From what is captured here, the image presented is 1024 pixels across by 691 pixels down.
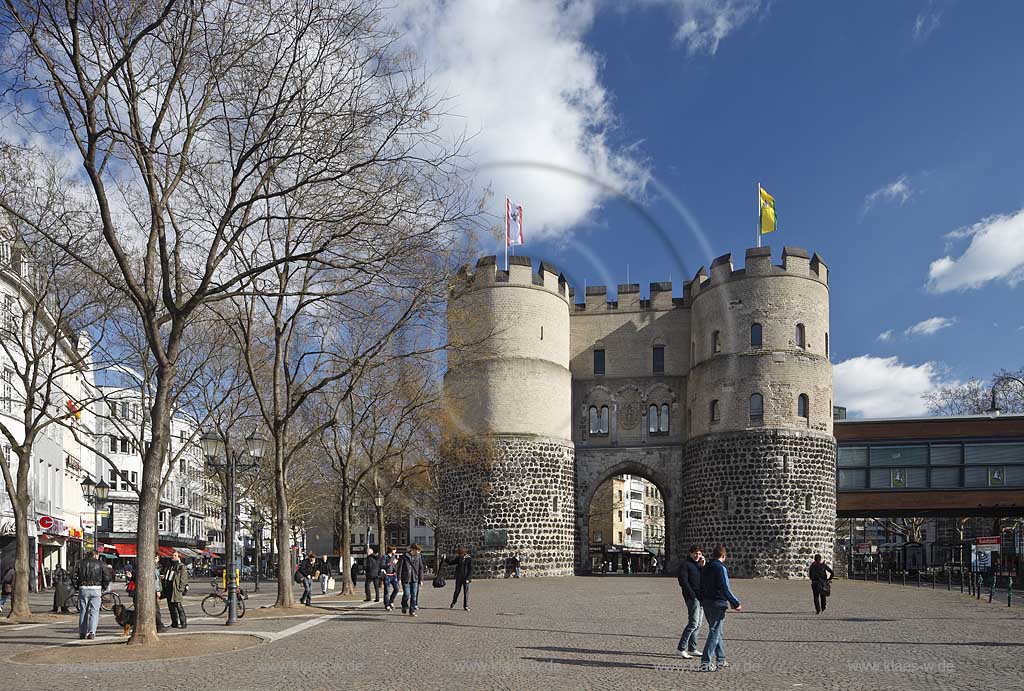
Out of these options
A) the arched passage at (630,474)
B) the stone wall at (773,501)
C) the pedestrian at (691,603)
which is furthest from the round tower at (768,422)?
the pedestrian at (691,603)

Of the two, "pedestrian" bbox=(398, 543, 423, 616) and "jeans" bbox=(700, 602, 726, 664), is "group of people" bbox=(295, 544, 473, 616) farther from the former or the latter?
"jeans" bbox=(700, 602, 726, 664)

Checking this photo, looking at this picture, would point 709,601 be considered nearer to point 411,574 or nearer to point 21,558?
point 411,574

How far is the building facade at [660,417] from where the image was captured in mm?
53906

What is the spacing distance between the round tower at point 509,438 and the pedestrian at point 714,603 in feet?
128

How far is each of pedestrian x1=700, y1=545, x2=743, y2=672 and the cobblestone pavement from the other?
29cm

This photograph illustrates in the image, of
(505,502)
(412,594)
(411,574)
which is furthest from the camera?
(505,502)

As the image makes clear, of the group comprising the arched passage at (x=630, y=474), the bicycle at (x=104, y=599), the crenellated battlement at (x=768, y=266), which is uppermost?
the crenellated battlement at (x=768, y=266)

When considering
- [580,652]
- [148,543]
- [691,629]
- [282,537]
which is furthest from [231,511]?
[691,629]

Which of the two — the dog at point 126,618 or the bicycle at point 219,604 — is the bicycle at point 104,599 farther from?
the dog at point 126,618

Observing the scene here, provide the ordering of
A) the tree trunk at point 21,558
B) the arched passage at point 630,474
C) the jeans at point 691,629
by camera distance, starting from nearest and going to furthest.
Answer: the jeans at point 691,629 → the tree trunk at point 21,558 → the arched passage at point 630,474

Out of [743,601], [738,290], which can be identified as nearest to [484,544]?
[738,290]

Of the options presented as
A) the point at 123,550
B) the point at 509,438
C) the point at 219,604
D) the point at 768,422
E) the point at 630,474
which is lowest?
the point at 123,550

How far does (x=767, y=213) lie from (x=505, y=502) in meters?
19.4

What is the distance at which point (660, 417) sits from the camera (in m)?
61.3
